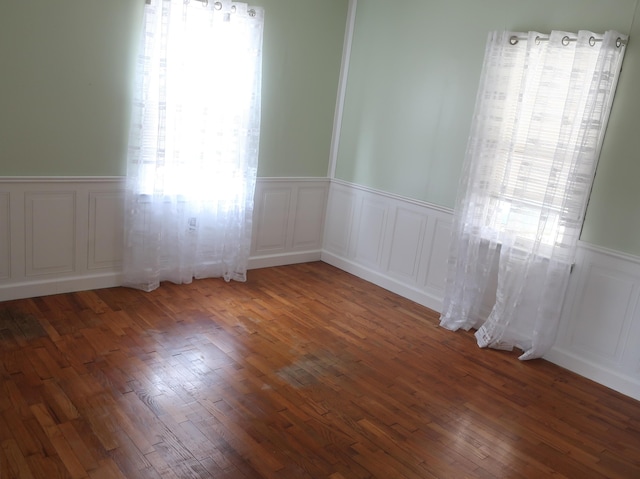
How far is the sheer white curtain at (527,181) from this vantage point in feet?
12.2

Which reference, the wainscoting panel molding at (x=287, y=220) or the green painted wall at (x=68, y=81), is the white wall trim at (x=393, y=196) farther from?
the green painted wall at (x=68, y=81)

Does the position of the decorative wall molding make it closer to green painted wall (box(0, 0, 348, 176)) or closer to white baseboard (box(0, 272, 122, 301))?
white baseboard (box(0, 272, 122, 301))

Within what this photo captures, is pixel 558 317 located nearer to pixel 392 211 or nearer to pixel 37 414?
pixel 392 211

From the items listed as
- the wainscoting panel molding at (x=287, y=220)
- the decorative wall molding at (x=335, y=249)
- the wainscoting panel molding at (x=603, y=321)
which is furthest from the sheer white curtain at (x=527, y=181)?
the wainscoting panel molding at (x=287, y=220)

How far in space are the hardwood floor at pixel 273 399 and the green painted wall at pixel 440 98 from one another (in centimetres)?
119

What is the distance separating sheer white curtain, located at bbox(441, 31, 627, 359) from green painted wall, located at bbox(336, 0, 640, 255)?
0.12m

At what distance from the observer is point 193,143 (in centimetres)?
452

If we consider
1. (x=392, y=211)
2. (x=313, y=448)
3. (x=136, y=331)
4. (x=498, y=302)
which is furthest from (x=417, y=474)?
(x=392, y=211)

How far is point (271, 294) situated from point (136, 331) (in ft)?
4.25

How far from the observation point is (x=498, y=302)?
4.17m

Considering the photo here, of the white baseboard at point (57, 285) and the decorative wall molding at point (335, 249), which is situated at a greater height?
the decorative wall molding at point (335, 249)

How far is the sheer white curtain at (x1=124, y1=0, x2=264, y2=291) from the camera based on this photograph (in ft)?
13.9

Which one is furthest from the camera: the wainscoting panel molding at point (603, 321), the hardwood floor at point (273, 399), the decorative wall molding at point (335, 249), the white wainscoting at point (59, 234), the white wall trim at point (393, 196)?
the white wall trim at point (393, 196)

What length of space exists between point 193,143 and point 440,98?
205 cm
